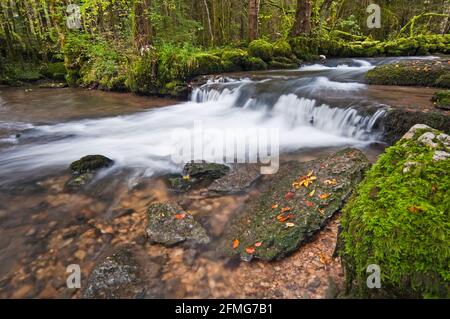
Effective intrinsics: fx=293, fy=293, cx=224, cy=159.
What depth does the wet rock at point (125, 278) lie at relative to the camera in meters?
2.73

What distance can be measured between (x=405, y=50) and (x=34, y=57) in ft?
77.9

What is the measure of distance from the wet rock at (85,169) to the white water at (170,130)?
1.02ft

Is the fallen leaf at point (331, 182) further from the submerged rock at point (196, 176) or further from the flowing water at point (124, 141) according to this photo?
the submerged rock at point (196, 176)

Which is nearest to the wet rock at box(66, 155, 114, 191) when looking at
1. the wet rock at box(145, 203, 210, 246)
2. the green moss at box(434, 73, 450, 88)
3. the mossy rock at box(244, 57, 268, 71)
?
the wet rock at box(145, 203, 210, 246)

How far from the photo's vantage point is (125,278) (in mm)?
2875

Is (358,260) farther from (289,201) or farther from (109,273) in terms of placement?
(109,273)

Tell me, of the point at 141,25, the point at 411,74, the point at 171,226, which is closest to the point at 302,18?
the point at 411,74

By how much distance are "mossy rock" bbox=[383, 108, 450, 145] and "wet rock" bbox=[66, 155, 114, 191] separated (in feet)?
17.6

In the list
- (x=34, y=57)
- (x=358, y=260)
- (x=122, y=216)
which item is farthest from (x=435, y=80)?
(x=34, y=57)

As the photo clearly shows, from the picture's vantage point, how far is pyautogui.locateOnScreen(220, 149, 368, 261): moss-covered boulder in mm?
3092

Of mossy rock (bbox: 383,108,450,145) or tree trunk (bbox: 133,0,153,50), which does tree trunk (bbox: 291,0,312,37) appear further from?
mossy rock (bbox: 383,108,450,145)

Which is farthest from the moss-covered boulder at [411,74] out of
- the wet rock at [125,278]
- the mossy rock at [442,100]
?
the wet rock at [125,278]

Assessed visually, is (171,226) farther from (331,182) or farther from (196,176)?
(331,182)

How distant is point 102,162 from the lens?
547cm
